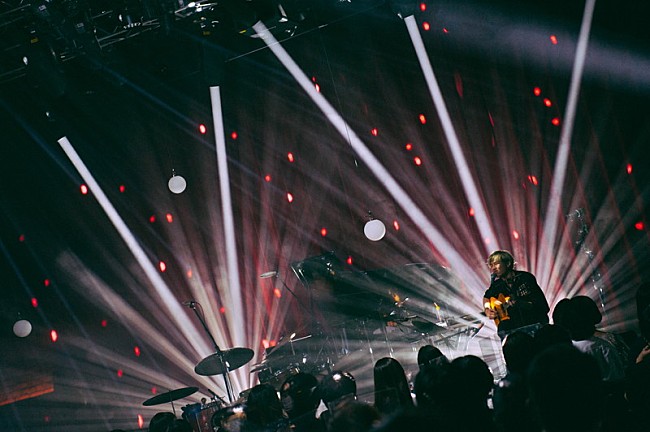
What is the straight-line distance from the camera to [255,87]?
856cm

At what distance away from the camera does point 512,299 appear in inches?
170

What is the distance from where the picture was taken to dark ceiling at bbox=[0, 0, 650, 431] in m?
6.76

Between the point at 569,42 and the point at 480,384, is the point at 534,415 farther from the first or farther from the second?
the point at 569,42

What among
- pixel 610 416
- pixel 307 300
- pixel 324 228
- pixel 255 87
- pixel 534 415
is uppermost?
pixel 255 87

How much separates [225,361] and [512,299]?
118 inches

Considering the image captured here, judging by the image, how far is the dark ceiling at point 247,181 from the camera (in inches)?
266

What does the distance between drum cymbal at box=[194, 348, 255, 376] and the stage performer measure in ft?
8.80

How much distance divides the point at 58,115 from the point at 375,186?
4167 mm

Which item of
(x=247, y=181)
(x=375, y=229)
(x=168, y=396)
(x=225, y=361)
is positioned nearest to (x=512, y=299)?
(x=225, y=361)

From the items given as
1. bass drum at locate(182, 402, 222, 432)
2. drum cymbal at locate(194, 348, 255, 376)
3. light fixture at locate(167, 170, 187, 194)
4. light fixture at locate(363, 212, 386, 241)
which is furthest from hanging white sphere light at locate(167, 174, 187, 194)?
bass drum at locate(182, 402, 222, 432)

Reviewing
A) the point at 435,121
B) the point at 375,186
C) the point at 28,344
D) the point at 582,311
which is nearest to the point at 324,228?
the point at 375,186

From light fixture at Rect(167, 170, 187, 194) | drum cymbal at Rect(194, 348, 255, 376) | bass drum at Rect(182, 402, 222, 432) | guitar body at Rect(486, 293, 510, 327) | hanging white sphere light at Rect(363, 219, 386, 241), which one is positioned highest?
light fixture at Rect(167, 170, 187, 194)

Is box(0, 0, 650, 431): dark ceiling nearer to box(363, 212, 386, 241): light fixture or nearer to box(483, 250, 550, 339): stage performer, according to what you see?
box(363, 212, 386, 241): light fixture

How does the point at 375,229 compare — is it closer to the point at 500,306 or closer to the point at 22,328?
the point at 500,306
